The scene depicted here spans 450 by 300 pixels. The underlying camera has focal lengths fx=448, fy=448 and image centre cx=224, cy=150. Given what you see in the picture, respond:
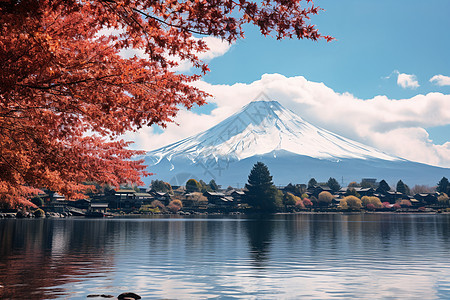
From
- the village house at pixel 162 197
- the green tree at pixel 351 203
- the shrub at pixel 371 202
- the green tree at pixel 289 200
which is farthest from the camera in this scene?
the shrub at pixel 371 202

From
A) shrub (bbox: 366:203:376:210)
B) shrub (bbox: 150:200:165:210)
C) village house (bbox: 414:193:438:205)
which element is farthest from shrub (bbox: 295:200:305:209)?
village house (bbox: 414:193:438:205)

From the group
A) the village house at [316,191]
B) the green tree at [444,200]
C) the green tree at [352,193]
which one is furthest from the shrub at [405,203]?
the village house at [316,191]

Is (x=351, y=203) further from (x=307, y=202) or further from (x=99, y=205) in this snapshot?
(x=99, y=205)

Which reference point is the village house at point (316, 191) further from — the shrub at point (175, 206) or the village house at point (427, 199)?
the shrub at point (175, 206)

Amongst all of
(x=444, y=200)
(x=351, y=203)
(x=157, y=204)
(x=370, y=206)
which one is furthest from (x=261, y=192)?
(x=444, y=200)

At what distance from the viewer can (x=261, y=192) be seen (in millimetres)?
132250

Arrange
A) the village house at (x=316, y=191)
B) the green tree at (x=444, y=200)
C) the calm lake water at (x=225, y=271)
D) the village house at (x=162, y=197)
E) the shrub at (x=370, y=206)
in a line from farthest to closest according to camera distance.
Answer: the village house at (x=316, y=191) → the shrub at (x=370, y=206) → the green tree at (x=444, y=200) → the village house at (x=162, y=197) → the calm lake water at (x=225, y=271)

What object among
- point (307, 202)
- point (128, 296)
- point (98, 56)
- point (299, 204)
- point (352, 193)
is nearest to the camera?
point (98, 56)

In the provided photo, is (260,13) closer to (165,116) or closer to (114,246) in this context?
(165,116)

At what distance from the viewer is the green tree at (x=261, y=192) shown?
13225 cm

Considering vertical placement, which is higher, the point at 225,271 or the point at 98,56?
the point at 98,56

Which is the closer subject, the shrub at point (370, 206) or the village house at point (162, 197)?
the village house at point (162, 197)

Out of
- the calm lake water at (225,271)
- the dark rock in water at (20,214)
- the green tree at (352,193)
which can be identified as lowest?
the calm lake water at (225,271)

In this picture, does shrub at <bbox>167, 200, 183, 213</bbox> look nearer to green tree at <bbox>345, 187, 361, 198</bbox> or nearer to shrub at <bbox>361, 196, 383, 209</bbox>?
green tree at <bbox>345, 187, 361, 198</bbox>
